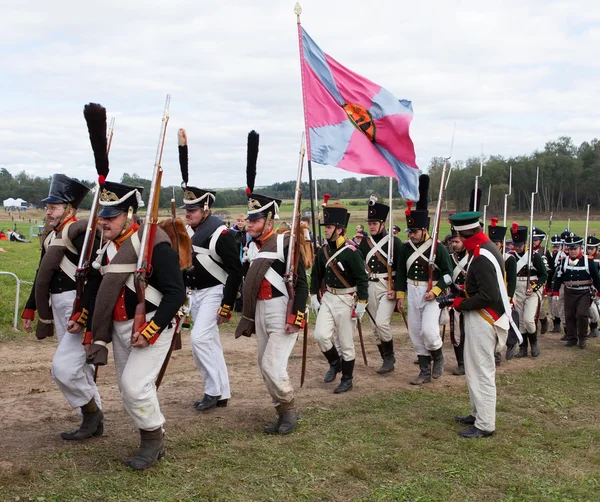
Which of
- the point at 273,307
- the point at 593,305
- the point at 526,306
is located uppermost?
the point at 273,307

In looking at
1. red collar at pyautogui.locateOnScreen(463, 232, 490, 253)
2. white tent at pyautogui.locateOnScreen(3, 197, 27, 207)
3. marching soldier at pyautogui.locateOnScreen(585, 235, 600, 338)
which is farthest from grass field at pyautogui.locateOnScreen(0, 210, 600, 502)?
white tent at pyautogui.locateOnScreen(3, 197, 27, 207)

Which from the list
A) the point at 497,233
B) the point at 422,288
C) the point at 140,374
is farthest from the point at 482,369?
the point at 497,233

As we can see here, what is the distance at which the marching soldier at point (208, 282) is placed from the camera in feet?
24.6

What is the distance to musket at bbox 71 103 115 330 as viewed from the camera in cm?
526

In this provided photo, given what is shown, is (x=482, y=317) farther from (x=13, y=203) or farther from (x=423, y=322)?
(x=13, y=203)

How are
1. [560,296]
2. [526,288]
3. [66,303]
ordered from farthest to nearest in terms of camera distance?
[560,296], [526,288], [66,303]

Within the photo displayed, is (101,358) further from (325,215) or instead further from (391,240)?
(391,240)

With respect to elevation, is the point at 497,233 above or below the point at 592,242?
above

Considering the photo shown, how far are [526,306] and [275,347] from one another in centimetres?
689

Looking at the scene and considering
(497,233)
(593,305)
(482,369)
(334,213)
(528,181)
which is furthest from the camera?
(528,181)

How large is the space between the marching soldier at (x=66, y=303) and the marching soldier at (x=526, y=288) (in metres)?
8.17

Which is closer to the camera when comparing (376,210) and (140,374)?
(140,374)

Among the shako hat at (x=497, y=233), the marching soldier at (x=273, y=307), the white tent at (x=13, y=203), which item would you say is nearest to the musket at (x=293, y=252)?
the marching soldier at (x=273, y=307)

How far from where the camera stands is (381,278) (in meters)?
10.4
